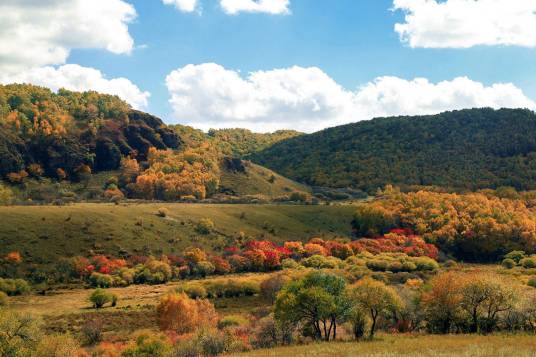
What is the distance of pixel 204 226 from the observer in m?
150

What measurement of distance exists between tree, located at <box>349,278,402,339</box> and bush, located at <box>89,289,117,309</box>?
52350 millimetres

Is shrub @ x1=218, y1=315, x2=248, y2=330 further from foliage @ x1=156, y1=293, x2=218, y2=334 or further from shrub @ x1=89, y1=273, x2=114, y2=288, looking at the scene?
shrub @ x1=89, y1=273, x2=114, y2=288

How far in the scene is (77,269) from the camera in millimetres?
108875

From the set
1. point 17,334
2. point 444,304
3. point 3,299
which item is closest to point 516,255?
point 444,304

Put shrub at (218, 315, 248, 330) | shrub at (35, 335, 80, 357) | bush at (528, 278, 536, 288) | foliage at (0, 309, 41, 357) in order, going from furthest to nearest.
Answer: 1. bush at (528, 278, 536, 288)
2. shrub at (218, 315, 248, 330)
3. foliage at (0, 309, 41, 357)
4. shrub at (35, 335, 80, 357)

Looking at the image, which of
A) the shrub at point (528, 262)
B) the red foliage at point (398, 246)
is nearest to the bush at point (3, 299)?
the red foliage at point (398, 246)

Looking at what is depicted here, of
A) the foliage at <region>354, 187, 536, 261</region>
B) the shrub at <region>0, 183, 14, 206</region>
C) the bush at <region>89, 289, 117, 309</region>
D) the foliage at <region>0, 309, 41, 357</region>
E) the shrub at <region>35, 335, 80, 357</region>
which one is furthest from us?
the foliage at <region>354, 187, 536, 261</region>

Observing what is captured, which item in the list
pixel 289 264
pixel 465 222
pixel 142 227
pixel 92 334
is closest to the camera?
pixel 92 334

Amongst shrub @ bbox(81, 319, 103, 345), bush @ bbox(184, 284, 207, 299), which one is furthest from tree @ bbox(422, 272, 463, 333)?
bush @ bbox(184, 284, 207, 299)

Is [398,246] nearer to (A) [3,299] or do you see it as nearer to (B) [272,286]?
(B) [272,286]

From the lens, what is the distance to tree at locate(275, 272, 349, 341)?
52.9 metres

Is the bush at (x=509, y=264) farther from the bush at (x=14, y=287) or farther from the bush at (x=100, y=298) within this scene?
the bush at (x=14, y=287)

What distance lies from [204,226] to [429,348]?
374 feet

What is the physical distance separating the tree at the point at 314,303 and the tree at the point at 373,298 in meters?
1.37
